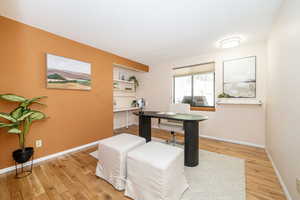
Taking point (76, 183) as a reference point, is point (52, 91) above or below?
above

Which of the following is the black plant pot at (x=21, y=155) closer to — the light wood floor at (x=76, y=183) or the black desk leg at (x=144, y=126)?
the light wood floor at (x=76, y=183)

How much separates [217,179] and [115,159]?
1.42 metres

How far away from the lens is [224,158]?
2283mm

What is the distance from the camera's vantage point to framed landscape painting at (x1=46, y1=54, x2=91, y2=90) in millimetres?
2281

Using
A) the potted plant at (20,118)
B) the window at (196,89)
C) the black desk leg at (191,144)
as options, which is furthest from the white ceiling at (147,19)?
the black desk leg at (191,144)

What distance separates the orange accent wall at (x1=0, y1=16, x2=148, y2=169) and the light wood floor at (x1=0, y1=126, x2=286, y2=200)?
18.0 inches

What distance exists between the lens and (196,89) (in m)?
3.75

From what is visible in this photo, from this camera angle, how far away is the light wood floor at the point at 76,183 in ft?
4.64

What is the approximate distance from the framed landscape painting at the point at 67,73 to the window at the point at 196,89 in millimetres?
2691

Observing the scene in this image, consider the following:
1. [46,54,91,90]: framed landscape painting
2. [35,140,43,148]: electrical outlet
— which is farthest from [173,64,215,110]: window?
[35,140,43,148]: electrical outlet

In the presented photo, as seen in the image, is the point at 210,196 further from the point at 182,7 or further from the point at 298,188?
the point at 182,7

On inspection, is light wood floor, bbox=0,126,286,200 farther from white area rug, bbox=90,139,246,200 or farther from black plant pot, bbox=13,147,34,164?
black plant pot, bbox=13,147,34,164

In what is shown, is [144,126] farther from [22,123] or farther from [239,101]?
[239,101]

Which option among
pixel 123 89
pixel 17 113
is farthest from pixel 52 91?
pixel 123 89
